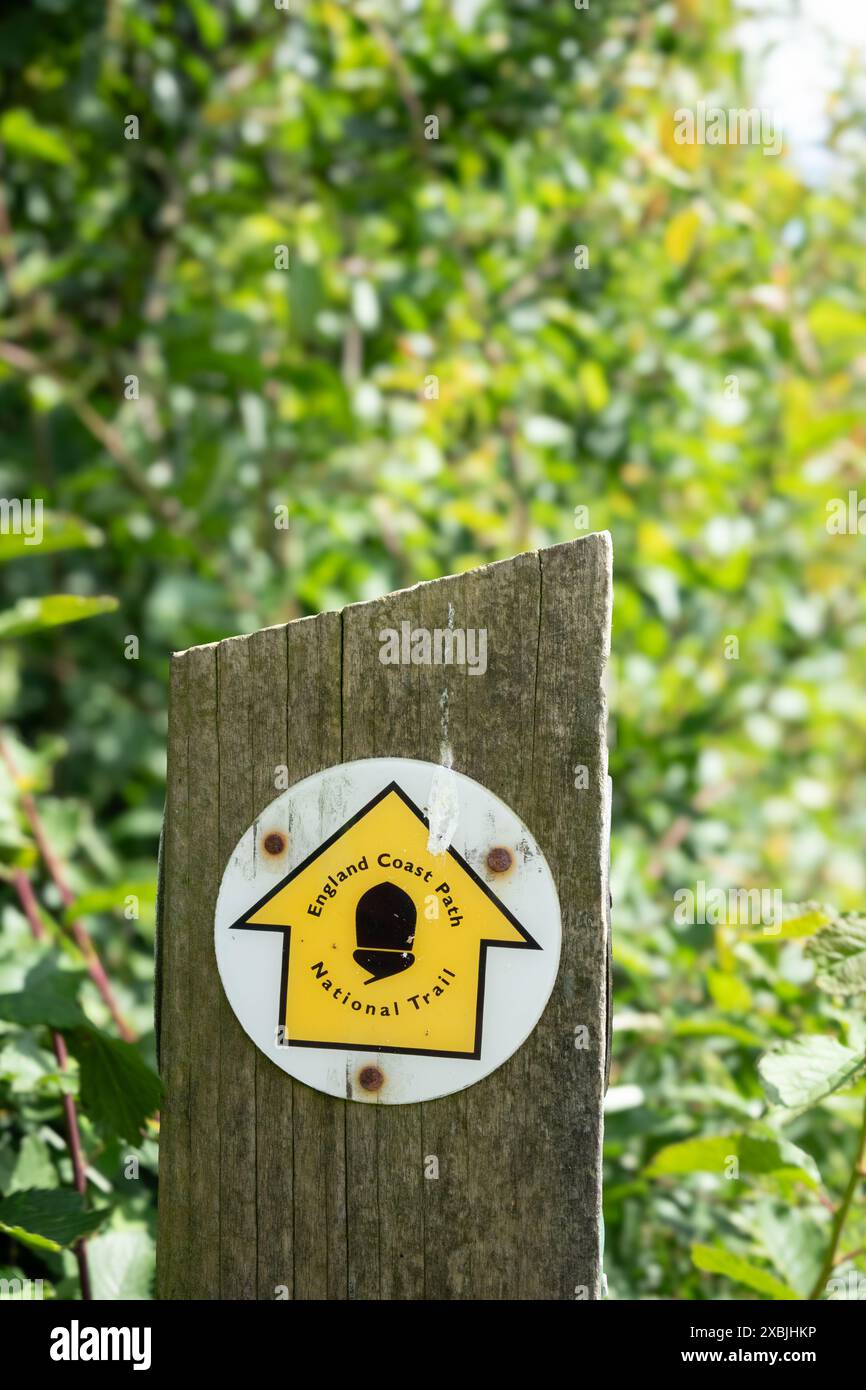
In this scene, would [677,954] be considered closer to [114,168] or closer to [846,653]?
[846,653]

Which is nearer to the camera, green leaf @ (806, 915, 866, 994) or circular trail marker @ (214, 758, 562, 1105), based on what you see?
circular trail marker @ (214, 758, 562, 1105)

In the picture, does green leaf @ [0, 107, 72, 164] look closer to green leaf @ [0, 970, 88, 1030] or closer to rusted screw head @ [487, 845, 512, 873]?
green leaf @ [0, 970, 88, 1030]

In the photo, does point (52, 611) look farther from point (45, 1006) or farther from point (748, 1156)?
point (748, 1156)

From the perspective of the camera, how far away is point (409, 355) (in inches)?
114

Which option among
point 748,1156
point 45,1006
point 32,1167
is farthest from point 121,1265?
point 748,1156

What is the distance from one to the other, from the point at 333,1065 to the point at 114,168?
2713 mm

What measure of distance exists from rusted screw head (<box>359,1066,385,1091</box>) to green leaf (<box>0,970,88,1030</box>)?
0.36 m

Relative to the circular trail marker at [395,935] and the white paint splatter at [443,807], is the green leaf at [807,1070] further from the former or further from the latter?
the white paint splatter at [443,807]

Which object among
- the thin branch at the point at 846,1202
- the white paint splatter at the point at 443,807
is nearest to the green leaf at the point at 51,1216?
the white paint splatter at the point at 443,807

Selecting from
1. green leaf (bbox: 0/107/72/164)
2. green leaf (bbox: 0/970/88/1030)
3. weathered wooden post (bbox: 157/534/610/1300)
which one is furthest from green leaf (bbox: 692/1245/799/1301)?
green leaf (bbox: 0/107/72/164)

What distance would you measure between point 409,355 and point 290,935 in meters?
2.09

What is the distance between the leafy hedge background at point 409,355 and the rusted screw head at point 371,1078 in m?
1.47

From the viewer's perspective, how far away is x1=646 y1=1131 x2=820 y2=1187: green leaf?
130cm

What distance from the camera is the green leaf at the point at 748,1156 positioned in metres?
1.30
